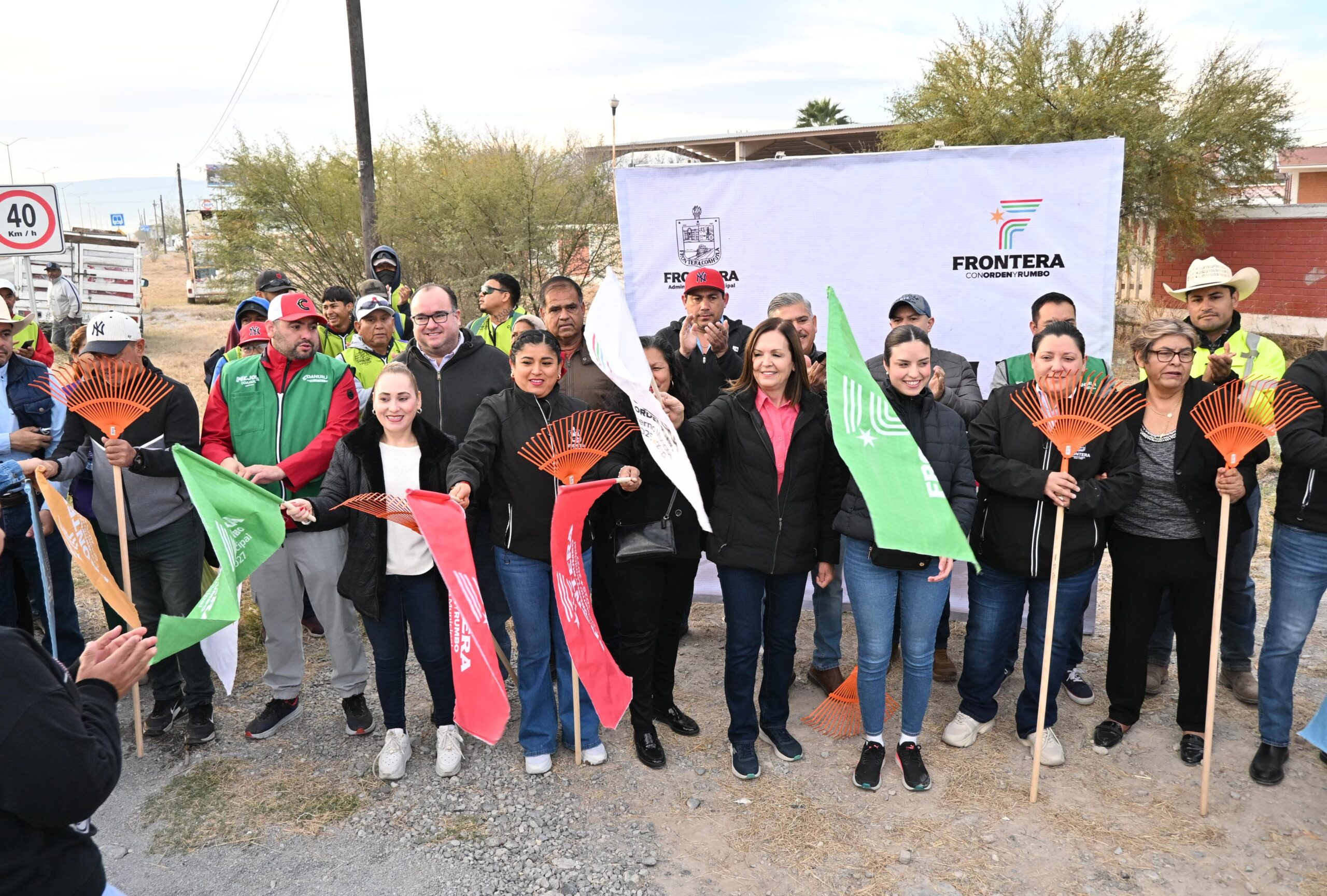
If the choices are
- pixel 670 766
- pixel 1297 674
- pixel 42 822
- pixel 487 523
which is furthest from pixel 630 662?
pixel 1297 674

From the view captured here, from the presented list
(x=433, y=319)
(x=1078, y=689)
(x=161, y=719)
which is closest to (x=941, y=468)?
(x=1078, y=689)

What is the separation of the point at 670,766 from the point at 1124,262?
17343 millimetres

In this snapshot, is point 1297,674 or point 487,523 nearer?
point 487,523

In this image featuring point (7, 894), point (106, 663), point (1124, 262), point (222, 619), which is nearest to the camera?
point (7, 894)

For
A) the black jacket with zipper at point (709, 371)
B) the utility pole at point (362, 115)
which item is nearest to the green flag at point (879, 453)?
the black jacket with zipper at point (709, 371)

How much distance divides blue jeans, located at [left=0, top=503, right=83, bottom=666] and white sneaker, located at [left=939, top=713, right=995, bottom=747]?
4348mm

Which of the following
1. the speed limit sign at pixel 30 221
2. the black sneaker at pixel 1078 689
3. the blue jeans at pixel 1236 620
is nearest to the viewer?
the blue jeans at pixel 1236 620

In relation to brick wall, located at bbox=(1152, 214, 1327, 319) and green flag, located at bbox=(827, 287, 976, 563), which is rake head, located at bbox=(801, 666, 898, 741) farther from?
brick wall, located at bbox=(1152, 214, 1327, 319)

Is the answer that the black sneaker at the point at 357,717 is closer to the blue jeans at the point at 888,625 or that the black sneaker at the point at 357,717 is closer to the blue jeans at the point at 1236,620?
the blue jeans at the point at 888,625

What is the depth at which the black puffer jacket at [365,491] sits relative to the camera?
12.9 feet

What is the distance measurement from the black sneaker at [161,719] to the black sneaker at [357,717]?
86 centimetres

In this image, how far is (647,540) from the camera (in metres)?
3.91

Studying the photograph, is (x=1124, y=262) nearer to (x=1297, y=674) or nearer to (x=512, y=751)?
(x=1297, y=674)

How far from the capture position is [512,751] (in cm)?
430
